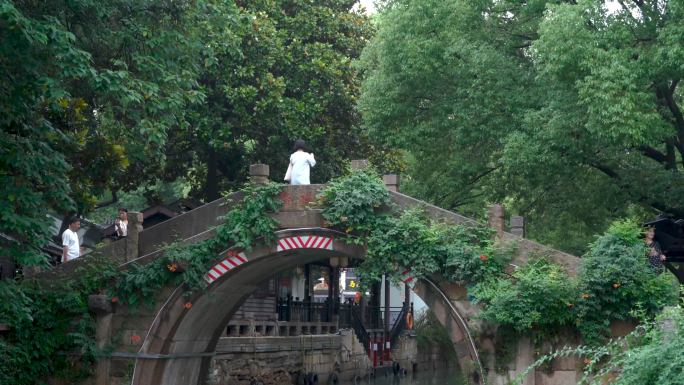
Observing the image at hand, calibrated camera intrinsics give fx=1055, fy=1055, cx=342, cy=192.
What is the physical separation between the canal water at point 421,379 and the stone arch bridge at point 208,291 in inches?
528

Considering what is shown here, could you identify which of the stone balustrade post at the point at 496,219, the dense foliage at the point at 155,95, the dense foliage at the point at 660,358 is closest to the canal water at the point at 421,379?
the dense foliage at the point at 155,95

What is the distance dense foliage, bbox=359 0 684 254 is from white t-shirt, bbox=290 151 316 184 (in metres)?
3.60

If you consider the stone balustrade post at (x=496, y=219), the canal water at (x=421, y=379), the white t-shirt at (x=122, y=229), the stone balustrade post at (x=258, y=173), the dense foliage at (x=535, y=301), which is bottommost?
the canal water at (x=421, y=379)

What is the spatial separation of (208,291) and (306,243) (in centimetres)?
170

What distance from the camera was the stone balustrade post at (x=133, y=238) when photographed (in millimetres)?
15477

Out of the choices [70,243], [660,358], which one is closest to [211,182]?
[70,243]

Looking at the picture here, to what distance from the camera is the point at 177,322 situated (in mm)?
15531

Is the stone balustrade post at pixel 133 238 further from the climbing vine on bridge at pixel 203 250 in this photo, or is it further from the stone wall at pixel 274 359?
the stone wall at pixel 274 359

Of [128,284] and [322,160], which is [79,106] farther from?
[322,160]

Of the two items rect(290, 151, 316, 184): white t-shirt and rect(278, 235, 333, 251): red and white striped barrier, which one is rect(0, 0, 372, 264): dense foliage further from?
rect(278, 235, 333, 251): red and white striped barrier

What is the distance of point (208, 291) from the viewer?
15430 mm

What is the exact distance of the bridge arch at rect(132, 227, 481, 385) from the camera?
1404 cm

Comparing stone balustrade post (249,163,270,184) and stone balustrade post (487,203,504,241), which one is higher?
stone balustrade post (249,163,270,184)

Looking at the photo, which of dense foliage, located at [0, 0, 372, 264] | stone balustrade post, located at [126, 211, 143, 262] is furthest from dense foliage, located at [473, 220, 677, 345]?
stone balustrade post, located at [126, 211, 143, 262]
